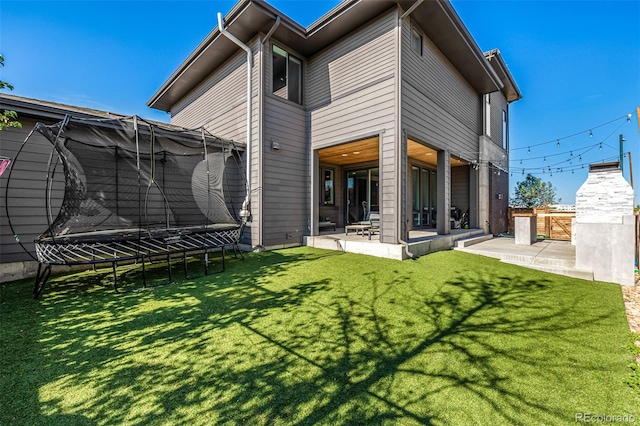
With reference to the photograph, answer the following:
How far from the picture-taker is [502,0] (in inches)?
308

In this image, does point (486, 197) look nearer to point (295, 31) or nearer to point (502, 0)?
point (502, 0)

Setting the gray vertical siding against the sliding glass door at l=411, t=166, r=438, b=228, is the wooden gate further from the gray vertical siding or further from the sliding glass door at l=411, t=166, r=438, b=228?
the sliding glass door at l=411, t=166, r=438, b=228

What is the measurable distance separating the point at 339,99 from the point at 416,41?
91.5 inches

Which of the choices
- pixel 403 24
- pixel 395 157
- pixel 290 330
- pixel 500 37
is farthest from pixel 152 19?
pixel 500 37

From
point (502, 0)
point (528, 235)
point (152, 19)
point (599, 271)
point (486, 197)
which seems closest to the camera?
point (599, 271)

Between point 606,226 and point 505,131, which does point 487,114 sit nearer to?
point 505,131

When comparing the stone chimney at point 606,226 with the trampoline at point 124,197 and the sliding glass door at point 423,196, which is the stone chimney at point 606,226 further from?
the trampoline at point 124,197

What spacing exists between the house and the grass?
273 cm

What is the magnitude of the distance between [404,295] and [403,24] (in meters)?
5.80

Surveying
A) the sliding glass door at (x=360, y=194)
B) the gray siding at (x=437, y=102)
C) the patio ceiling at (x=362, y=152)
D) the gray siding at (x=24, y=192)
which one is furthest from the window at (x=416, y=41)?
the gray siding at (x=24, y=192)

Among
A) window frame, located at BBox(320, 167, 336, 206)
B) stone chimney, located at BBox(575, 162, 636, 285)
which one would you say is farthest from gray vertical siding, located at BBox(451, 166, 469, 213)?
stone chimney, located at BBox(575, 162, 636, 285)

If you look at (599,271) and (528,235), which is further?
(528,235)

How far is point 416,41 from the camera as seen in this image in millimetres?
6527

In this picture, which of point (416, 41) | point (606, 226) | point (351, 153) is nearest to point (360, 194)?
point (351, 153)
